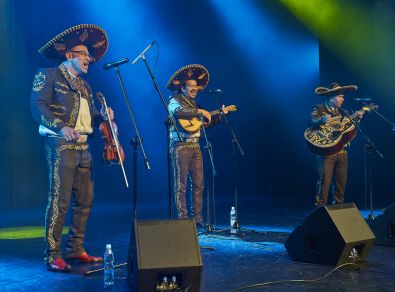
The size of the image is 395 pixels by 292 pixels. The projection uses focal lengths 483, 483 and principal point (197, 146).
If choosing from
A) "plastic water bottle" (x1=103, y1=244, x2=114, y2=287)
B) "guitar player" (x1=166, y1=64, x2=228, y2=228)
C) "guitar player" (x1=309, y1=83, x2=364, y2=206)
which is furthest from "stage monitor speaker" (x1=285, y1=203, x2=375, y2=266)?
"guitar player" (x1=309, y1=83, x2=364, y2=206)

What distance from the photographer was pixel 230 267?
14.3ft

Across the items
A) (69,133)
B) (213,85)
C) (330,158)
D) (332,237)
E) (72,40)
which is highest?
(213,85)

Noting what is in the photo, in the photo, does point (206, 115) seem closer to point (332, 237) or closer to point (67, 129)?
point (67, 129)

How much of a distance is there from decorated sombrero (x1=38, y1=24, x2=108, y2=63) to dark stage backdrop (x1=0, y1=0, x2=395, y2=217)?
5090 millimetres

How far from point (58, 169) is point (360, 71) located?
305 inches

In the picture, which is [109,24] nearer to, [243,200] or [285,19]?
[285,19]

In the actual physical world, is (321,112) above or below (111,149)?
above

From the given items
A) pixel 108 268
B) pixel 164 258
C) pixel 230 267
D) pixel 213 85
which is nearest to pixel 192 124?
pixel 230 267

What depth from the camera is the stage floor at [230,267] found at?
12.2 feet

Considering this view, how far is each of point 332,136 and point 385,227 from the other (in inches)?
80.8

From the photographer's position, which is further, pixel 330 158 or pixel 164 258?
pixel 330 158

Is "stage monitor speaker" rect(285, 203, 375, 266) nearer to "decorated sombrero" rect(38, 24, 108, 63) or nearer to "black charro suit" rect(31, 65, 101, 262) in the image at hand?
"black charro suit" rect(31, 65, 101, 262)

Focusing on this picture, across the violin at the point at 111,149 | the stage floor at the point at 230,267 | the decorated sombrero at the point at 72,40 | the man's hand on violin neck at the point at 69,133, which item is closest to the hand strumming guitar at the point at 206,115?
the stage floor at the point at 230,267

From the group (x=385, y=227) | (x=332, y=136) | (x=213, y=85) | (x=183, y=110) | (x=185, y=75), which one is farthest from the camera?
(x=213, y=85)
